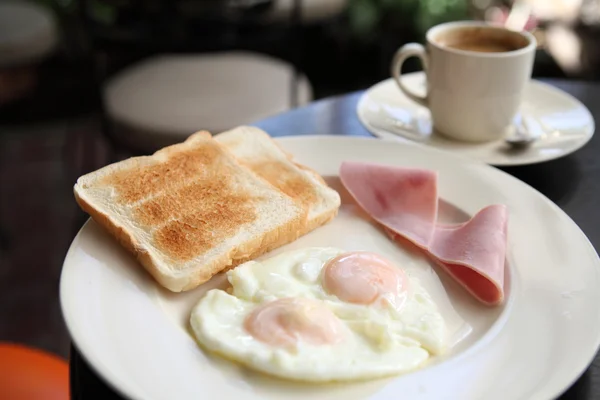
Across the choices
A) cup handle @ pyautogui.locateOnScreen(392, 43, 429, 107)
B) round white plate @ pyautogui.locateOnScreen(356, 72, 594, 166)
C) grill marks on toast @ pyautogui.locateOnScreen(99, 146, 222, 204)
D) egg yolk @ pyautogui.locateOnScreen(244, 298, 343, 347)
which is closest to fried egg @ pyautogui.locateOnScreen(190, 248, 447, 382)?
egg yolk @ pyautogui.locateOnScreen(244, 298, 343, 347)

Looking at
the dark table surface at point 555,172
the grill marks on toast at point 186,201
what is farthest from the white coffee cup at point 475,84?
the grill marks on toast at point 186,201

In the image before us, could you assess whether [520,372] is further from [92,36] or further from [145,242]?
[92,36]

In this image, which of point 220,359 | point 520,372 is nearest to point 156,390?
point 220,359

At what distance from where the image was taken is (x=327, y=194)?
113 cm

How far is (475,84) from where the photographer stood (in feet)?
4.31

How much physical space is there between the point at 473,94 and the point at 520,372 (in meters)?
0.71

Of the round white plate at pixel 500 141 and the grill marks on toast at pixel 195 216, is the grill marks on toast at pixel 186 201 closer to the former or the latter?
the grill marks on toast at pixel 195 216

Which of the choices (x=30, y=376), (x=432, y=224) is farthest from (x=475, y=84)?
(x=30, y=376)

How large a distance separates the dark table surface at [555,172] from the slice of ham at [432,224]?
18cm

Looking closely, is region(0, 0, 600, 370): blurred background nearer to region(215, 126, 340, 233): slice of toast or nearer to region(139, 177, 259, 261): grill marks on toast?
region(215, 126, 340, 233): slice of toast

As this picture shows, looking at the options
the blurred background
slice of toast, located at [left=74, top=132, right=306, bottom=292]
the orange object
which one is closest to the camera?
slice of toast, located at [left=74, top=132, right=306, bottom=292]

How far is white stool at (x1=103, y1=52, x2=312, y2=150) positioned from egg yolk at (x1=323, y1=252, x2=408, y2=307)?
1.11m

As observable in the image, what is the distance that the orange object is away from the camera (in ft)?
3.98

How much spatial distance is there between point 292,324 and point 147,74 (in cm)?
164
